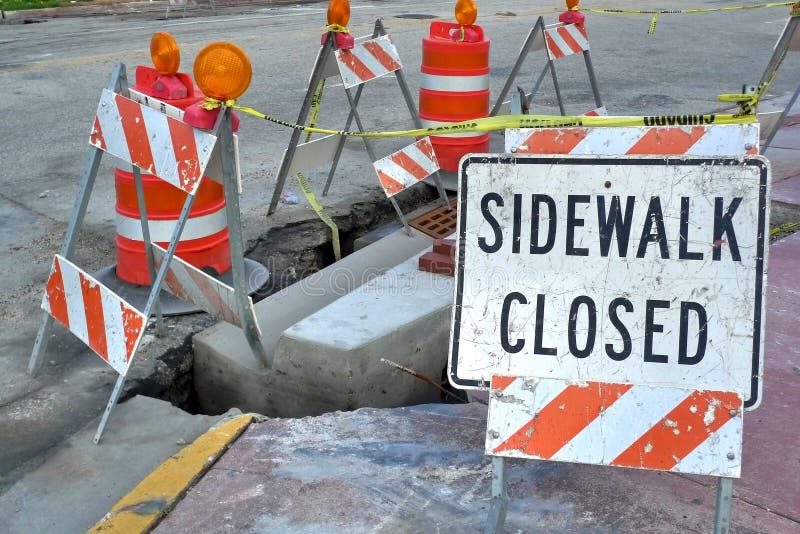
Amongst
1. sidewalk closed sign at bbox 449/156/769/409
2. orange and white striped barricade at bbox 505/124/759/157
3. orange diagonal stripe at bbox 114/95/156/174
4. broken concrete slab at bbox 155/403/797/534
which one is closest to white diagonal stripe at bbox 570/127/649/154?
orange and white striped barricade at bbox 505/124/759/157

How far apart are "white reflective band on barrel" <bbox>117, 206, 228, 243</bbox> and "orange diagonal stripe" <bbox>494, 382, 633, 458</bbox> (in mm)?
2736

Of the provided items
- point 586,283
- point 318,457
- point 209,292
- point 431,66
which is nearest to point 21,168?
point 431,66

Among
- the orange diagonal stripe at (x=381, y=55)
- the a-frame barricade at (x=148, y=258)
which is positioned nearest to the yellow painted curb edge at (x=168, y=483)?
the a-frame barricade at (x=148, y=258)

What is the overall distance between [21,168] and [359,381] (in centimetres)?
473

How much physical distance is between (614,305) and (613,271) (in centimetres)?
11

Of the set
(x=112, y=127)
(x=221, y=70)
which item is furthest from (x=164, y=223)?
(x=221, y=70)

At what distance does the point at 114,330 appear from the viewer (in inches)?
157

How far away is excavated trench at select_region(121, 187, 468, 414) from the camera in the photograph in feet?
14.6

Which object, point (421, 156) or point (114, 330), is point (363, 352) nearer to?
point (114, 330)

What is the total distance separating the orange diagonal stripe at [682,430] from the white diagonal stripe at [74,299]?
2666 millimetres

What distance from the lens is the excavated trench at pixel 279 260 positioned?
14.6 ft

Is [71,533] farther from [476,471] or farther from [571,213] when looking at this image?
[571,213]

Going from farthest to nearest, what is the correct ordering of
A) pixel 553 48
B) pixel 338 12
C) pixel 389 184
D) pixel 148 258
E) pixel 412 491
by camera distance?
pixel 553 48
pixel 389 184
pixel 338 12
pixel 148 258
pixel 412 491

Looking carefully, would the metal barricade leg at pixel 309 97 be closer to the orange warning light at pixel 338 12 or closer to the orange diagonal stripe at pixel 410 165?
the orange warning light at pixel 338 12
